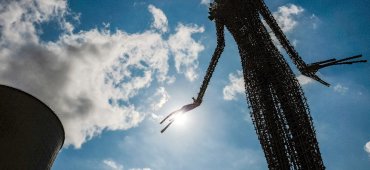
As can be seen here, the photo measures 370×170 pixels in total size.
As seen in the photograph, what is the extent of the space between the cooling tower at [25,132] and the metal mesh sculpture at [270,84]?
5.28 m

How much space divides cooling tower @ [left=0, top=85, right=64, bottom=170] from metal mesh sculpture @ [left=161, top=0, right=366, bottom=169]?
5275 mm

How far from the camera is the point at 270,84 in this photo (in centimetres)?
1484

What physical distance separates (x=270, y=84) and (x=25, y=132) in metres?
10.4

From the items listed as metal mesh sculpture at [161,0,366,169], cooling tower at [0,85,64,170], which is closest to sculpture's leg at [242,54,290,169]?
metal mesh sculpture at [161,0,366,169]

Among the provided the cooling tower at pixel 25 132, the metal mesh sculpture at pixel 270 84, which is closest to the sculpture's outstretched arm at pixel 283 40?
the metal mesh sculpture at pixel 270 84

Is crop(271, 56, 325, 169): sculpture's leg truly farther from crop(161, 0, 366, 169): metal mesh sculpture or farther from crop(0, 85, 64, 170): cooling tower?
crop(0, 85, 64, 170): cooling tower

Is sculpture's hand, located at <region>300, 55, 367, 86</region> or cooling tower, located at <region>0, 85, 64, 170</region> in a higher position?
sculpture's hand, located at <region>300, 55, 367, 86</region>

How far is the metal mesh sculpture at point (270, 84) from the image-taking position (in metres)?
13.4

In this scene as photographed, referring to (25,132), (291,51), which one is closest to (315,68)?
(291,51)

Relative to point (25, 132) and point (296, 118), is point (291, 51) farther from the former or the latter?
point (25, 132)

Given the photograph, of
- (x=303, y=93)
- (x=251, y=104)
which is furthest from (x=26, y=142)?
(x=303, y=93)

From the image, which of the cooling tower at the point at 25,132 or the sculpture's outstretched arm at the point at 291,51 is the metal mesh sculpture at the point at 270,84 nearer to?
the sculpture's outstretched arm at the point at 291,51

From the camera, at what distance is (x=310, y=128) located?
1358cm

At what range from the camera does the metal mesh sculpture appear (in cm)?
1341
